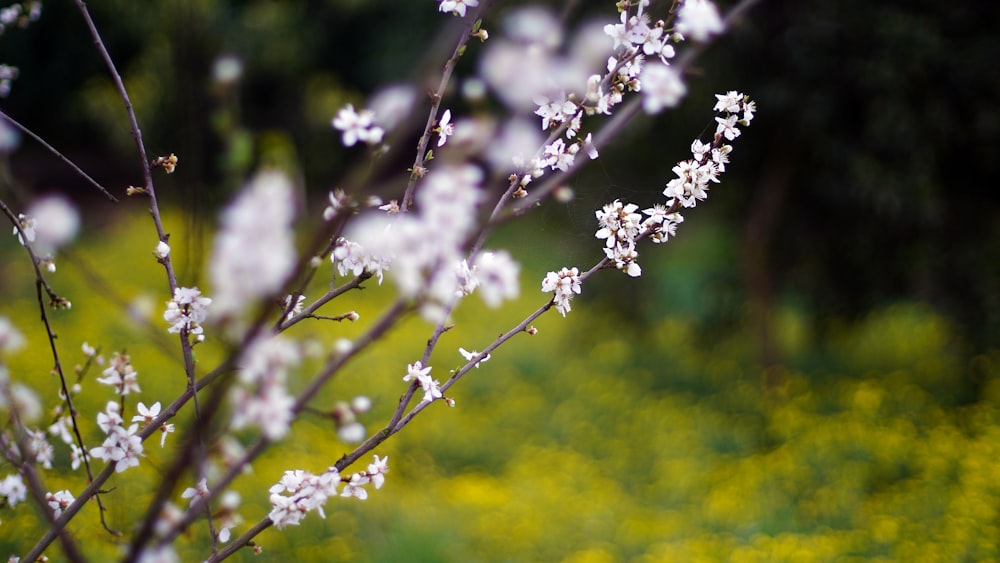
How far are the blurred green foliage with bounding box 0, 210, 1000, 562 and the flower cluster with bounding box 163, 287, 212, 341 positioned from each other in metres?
0.06

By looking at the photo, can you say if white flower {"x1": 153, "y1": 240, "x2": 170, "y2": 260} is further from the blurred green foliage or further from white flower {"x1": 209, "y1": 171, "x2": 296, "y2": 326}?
white flower {"x1": 209, "y1": 171, "x2": 296, "y2": 326}

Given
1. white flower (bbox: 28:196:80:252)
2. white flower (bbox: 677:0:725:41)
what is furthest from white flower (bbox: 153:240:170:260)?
white flower (bbox: 677:0:725:41)

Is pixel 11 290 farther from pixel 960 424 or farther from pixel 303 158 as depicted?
pixel 960 424

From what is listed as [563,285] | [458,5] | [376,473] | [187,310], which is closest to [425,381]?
[376,473]

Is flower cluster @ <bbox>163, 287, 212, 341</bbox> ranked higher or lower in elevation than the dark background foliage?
lower

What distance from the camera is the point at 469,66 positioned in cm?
836

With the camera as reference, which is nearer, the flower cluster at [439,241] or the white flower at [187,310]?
the flower cluster at [439,241]

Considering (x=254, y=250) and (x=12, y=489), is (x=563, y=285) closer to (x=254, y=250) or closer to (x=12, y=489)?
(x=254, y=250)

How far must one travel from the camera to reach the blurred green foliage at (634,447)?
3.69m

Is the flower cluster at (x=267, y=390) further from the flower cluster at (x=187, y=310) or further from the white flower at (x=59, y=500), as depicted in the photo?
the white flower at (x=59, y=500)

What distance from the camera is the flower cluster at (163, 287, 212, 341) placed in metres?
1.53

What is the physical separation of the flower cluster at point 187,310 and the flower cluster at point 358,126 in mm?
468

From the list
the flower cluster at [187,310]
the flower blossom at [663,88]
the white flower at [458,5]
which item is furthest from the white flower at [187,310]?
the flower blossom at [663,88]

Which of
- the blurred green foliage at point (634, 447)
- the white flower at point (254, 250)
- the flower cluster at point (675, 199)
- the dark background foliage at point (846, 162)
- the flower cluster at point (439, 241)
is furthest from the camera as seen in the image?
the dark background foliage at point (846, 162)
